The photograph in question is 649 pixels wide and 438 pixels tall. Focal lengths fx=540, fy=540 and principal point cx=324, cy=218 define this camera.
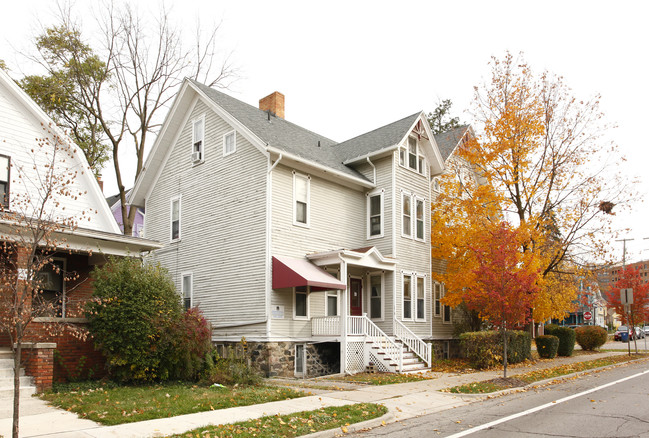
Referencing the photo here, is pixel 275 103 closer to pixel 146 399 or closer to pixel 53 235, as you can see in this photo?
pixel 53 235

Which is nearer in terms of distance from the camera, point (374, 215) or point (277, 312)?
point (277, 312)

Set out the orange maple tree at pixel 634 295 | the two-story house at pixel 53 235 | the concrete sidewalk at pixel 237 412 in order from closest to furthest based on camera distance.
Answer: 1. the concrete sidewalk at pixel 237 412
2. the two-story house at pixel 53 235
3. the orange maple tree at pixel 634 295

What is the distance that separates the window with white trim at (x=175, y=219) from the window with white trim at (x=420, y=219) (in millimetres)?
9867

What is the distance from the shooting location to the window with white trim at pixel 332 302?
19750 millimetres

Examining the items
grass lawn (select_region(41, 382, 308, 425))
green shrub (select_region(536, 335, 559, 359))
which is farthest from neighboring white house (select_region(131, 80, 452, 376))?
grass lawn (select_region(41, 382, 308, 425))

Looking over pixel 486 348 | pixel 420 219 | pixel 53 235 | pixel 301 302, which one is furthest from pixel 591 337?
pixel 53 235

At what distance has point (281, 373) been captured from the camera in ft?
56.4

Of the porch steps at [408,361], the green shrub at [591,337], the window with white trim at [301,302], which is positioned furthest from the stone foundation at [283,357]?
the green shrub at [591,337]

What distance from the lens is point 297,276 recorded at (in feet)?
54.7

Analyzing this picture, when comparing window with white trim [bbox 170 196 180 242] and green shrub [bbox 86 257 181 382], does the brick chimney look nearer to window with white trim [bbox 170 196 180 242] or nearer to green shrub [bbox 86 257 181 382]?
window with white trim [bbox 170 196 180 242]

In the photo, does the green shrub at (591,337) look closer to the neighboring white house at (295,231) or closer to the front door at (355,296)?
the neighboring white house at (295,231)

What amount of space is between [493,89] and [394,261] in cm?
983

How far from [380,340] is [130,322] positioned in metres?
8.70

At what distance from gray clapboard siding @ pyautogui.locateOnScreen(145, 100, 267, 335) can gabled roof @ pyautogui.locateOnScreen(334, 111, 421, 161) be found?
5.14m
